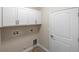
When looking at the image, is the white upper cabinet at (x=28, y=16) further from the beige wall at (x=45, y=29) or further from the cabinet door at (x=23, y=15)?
the beige wall at (x=45, y=29)

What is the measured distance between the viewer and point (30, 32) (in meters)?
3.09

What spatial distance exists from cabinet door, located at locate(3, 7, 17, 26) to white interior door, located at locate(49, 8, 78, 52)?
125cm

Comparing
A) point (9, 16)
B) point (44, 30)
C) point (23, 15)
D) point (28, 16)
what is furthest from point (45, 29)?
point (9, 16)

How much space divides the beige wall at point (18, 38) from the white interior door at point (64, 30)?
804 mm

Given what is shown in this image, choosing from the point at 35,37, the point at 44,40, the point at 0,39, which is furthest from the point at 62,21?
the point at 0,39

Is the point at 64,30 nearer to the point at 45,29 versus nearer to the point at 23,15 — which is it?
the point at 45,29

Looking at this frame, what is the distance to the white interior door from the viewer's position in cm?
194

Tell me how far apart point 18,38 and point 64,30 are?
1.43m

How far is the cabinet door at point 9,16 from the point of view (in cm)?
177

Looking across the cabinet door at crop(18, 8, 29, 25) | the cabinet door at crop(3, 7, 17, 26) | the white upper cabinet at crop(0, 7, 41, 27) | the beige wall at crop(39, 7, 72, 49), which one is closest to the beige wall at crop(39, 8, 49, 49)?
the beige wall at crop(39, 7, 72, 49)

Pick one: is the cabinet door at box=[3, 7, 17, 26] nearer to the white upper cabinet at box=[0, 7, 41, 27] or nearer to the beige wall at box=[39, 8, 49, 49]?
the white upper cabinet at box=[0, 7, 41, 27]
